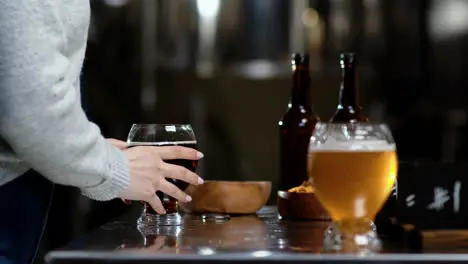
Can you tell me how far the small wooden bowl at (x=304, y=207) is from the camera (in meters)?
1.51

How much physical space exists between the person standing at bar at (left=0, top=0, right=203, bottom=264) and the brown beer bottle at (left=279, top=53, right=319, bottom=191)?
0.39 m

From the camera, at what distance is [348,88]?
1.61 meters

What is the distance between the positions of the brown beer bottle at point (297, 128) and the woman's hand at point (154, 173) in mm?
315

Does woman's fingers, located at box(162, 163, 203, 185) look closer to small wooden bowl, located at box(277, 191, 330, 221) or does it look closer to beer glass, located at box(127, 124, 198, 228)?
beer glass, located at box(127, 124, 198, 228)

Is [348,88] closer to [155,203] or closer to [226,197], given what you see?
[226,197]

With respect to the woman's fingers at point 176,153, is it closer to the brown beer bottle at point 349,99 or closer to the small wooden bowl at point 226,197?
the small wooden bowl at point 226,197

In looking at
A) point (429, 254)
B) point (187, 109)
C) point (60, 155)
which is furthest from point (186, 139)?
point (187, 109)

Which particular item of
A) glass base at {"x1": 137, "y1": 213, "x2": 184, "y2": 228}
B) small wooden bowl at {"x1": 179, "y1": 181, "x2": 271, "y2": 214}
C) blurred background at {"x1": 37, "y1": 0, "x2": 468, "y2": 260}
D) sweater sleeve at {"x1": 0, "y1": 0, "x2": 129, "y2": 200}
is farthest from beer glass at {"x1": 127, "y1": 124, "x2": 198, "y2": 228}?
blurred background at {"x1": 37, "y1": 0, "x2": 468, "y2": 260}

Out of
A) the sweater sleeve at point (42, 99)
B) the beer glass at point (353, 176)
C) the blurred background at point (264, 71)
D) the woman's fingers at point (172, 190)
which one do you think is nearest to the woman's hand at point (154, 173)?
the woman's fingers at point (172, 190)

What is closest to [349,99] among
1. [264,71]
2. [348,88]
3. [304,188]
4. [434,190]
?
[348,88]

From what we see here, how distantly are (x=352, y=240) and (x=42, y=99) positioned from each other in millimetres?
435

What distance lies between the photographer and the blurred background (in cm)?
359

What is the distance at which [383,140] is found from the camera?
1.17 m

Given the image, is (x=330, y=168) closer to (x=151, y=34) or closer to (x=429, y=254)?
(x=429, y=254)
